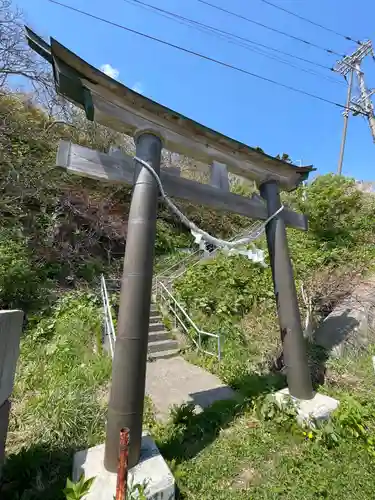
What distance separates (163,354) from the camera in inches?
248

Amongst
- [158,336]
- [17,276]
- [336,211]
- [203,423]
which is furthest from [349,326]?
[17,276]

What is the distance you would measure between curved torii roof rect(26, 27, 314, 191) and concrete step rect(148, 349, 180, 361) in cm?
447

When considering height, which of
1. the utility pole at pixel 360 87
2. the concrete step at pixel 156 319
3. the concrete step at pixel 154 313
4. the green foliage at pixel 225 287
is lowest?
the concrete step at pixel 156 319

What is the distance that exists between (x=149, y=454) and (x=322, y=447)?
1.84 m

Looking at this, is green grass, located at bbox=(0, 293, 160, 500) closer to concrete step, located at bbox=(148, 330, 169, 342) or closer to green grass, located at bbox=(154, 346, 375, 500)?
green grass, located at bbox=(154, 346, 375, 500)

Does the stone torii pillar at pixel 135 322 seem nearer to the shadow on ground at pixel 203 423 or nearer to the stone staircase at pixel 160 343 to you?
the shadow on ground at pixel 203 423

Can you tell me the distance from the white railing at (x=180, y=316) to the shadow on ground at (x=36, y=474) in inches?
140

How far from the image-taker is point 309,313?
17.4 ft

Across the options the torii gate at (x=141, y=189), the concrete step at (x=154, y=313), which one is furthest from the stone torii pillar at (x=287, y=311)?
the concrete step at (x=154, y=313)

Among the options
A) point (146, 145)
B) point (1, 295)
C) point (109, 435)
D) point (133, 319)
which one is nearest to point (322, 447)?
point (109, 435)

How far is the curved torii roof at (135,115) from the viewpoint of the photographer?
2.46 metres

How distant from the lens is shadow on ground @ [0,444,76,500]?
227 cm

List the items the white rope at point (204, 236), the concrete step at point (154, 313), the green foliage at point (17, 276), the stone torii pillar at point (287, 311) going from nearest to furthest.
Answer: the white rope at point (204, 236)
the stone torii pillar at point (287, 311)
the green foliage at point (17, 276)
the concrete step at point (154, 313)

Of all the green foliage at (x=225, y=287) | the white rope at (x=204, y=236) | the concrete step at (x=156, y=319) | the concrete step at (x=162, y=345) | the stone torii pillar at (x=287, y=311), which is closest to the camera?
the white rope at (x=204, y=236)
